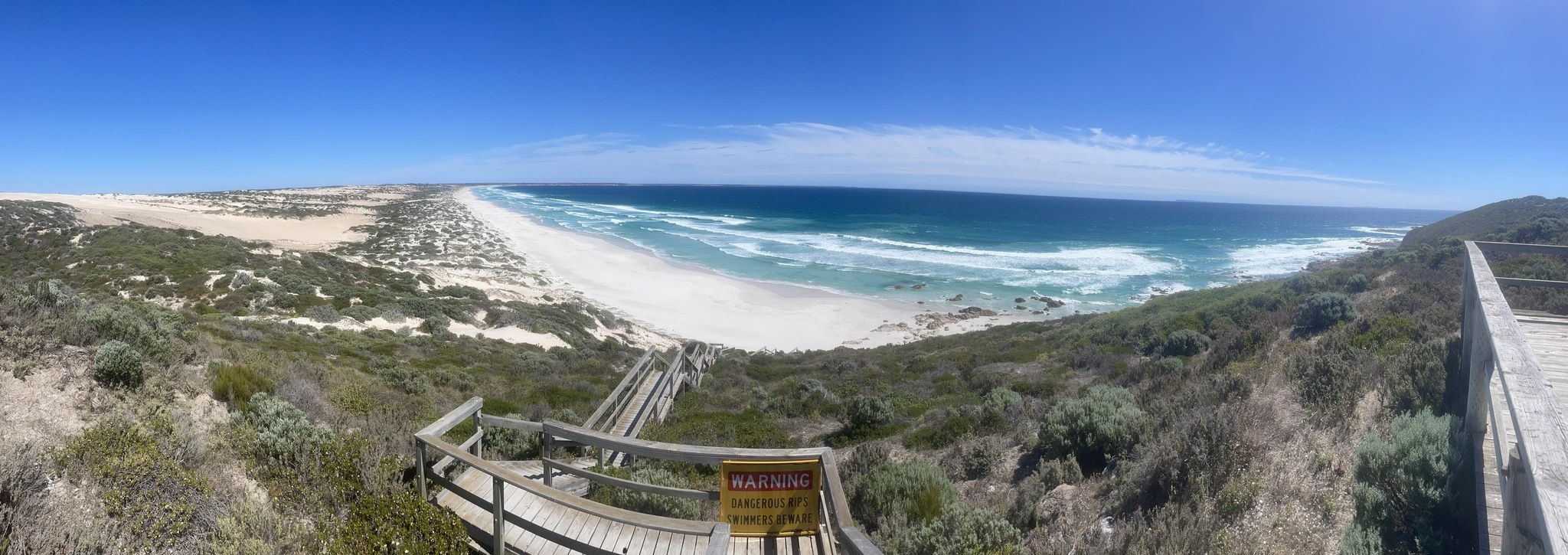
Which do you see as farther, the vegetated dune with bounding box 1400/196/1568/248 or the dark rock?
the vegetated dune with bounding box 1400/196/1568/248

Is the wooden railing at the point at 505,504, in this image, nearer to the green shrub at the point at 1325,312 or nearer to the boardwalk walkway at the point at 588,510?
the boardwalk walkway at the point at 588,510

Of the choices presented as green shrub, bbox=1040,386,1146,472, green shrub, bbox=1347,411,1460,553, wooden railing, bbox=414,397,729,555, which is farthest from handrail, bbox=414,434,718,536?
green shrub, bbox=1040,386,1146,472

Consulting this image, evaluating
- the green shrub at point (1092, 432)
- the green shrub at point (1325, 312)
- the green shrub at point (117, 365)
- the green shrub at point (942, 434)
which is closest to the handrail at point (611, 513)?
the green shrub at point (1092, 432)

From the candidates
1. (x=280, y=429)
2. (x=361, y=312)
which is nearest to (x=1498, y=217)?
(x=280, y=429)

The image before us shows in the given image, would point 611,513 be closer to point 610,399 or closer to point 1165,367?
point 610,399

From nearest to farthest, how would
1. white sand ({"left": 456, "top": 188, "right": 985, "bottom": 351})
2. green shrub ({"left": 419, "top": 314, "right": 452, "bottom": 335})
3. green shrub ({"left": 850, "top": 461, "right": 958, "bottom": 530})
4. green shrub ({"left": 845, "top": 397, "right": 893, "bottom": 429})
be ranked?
green shrub ({"left": 850, "top": 461, "right": 958, "bottom": 530}) → green shrub ({"left": 845, "top": 397, "right": 893, "bottom": 429}) → green shrub ({"left": 419, "top": 314, "right": 452, "bottom": 335}) → white sand ({"left": 456, "top": 188, "right": 985, "bottom": 351})

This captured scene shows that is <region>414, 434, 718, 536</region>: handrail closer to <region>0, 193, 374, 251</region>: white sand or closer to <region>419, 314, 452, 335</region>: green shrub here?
<region>419, 314, 452, 335</region>: green shrub
